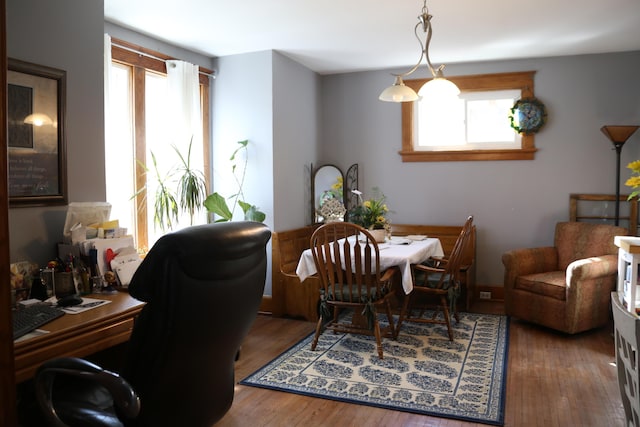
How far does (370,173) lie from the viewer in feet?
18.9

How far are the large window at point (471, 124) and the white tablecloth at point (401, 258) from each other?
4.47 ft

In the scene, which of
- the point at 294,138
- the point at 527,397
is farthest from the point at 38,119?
the point at 527,397

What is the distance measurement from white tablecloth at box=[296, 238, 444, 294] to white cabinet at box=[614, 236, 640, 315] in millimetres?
1323

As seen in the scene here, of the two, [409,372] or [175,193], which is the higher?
[175,193]

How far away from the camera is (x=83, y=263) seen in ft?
8.71

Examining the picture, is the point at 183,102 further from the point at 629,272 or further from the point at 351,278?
the point at 629,272

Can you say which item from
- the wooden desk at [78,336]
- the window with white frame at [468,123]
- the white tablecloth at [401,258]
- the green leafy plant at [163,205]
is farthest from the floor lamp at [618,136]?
the wooden desk at [78,336]

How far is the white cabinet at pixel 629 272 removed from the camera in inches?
131

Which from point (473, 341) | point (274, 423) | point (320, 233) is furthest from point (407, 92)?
point (274, 423)

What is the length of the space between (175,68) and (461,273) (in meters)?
3.12

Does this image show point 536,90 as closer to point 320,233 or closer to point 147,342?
point 320,233

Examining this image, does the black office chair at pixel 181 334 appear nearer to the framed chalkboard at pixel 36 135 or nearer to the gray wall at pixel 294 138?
the framed chalkboard at pixel 36 135

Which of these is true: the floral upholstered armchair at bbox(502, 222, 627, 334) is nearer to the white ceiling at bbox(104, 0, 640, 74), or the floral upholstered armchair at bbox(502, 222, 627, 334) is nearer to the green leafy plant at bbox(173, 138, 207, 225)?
the white ceiling at bbox(104, 0, 640, 74)

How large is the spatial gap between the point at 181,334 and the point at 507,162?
4.49m
